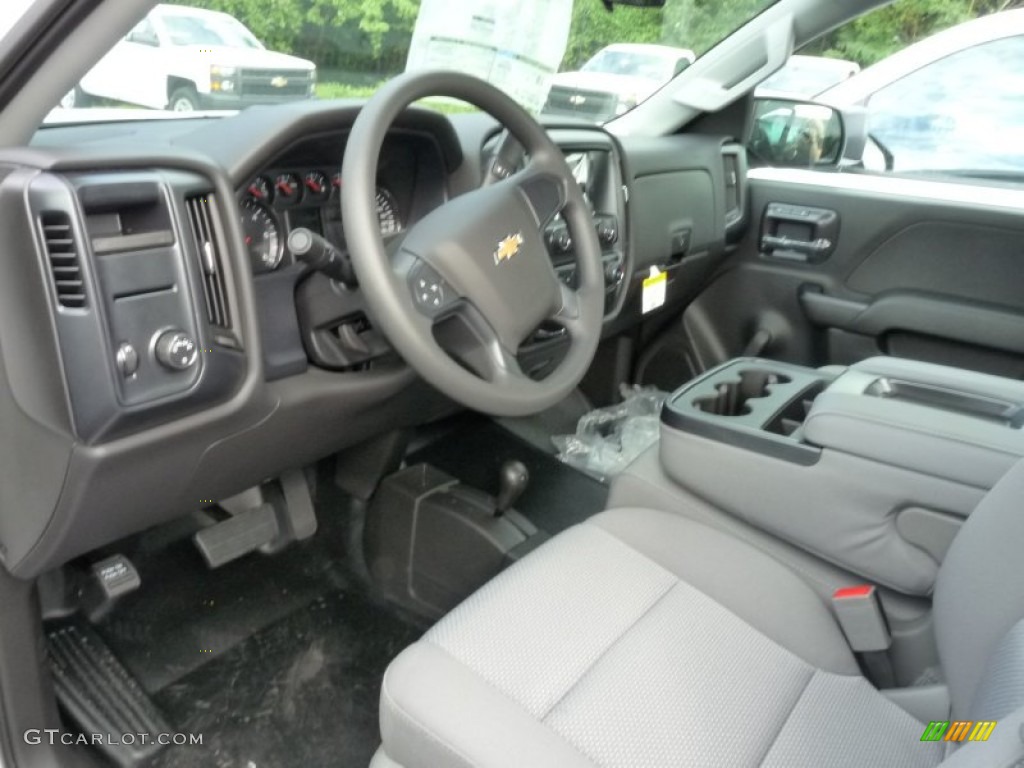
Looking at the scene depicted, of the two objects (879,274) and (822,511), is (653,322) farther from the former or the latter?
(822,511)

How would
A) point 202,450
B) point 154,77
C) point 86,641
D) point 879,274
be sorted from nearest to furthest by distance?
point 202,450 → point 154,77 → point 86,641 → point 879,274

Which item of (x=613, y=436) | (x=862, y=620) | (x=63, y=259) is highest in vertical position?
(x=63, y=259)

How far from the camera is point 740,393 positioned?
187cm

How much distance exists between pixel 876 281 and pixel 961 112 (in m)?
0.50

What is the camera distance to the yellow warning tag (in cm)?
232

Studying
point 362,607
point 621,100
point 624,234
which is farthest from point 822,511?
point 621,100

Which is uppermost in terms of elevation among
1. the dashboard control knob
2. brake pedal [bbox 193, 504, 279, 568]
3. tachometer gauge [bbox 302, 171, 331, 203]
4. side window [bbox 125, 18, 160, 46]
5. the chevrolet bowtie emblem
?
side window [bbox 125, 18, 160, 46]

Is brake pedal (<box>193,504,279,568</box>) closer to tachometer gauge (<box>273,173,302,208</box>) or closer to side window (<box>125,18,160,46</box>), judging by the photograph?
tachometer gauge (<box>273,173,302,208</box>)

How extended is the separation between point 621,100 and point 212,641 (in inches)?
66.9

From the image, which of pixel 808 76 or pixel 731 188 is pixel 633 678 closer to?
pixel 731 188

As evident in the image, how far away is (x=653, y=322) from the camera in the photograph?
276cm

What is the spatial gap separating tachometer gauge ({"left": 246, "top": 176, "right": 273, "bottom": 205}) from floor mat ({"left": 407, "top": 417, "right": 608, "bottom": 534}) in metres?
0.96

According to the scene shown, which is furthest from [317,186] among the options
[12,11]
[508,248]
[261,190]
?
[12,11]

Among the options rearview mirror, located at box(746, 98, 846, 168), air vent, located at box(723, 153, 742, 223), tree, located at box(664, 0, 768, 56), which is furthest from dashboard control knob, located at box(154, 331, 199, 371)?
rearview mirror, located at box(746, 98, 846, 168)
